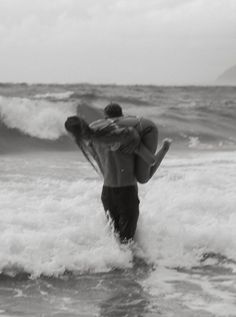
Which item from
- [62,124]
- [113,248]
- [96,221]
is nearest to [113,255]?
[113,248]

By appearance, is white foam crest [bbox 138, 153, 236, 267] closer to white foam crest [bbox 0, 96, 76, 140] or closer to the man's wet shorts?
the man's wet shorts

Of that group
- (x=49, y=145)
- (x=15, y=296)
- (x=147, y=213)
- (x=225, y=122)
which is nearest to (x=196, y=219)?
(x=147, y=213)

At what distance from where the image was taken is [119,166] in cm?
534

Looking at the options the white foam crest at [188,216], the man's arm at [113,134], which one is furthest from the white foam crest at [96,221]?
the man's arm at [113,134]

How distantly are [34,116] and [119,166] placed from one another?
44.7ft

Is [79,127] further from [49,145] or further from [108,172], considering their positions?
[49,145]

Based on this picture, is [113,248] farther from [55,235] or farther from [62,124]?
[62,124]

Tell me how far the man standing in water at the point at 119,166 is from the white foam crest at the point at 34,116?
37.4ft

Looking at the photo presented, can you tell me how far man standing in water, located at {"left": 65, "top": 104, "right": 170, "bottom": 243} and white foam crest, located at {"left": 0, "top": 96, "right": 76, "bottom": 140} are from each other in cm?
1139

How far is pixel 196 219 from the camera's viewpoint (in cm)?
686

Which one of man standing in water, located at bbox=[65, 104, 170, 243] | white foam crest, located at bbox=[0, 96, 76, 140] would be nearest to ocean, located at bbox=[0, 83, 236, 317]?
man standing in water, located at bbox=[65, 104, 170, 243]

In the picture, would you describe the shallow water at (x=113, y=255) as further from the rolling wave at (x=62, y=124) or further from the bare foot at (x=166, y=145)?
the rolling wave at (x=62, y=124)

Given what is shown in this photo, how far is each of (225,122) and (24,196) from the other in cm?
1516

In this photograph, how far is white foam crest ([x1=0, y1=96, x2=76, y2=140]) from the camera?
57.3 feet
